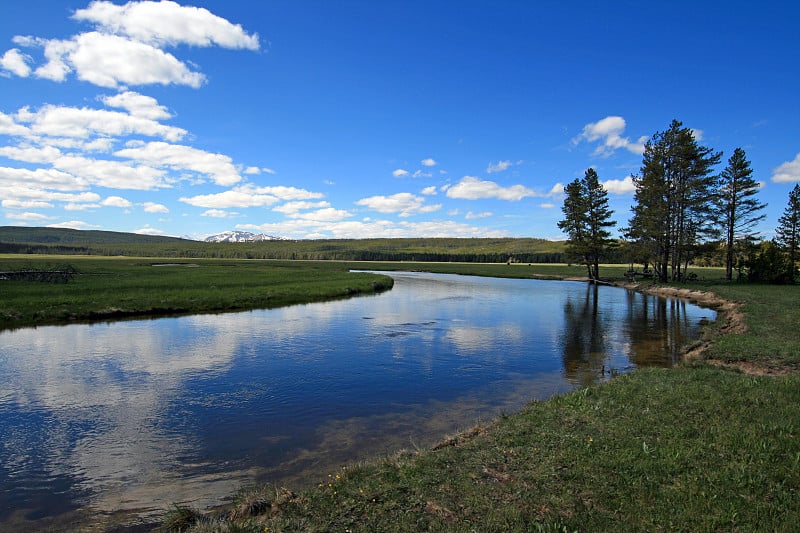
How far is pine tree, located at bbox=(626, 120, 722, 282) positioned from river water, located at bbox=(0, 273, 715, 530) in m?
24.8

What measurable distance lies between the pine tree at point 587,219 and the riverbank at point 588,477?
60.8 m

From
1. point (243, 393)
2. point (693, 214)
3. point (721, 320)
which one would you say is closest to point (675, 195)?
point (693, 214)

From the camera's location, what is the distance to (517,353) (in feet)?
70.3

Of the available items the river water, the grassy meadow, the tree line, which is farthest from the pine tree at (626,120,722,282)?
the grassy meadow

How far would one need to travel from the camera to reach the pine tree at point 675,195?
1967 inches

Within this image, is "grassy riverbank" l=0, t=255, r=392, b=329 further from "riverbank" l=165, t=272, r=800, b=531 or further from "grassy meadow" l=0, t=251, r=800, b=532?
"riverbank" l=165, t=272, r=800, b=531

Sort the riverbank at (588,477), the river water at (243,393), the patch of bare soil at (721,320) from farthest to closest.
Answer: the patch of bare soil at (721,320), the river water at (243,393), the riverbank at (588,477)

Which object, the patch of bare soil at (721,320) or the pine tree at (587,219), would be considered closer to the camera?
the patch of bare soil at (721,320)

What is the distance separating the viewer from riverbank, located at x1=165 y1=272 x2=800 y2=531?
612cm

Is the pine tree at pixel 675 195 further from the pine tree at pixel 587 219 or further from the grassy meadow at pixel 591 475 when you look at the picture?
the grassy meadow at pixel 591 475

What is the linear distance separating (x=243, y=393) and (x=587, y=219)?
64366 millimetres

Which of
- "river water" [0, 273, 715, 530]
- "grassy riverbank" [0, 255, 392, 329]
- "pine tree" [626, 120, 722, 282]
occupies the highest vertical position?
"pine tree" [626, 120, 722, 282]

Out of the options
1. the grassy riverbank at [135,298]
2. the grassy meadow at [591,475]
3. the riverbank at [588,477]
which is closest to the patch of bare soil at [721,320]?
the grassy meadow at [591,475]

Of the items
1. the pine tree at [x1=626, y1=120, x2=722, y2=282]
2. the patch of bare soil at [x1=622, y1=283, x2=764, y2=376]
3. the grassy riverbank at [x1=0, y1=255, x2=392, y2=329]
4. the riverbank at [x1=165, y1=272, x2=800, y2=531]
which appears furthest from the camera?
the pine tree at [x1=626, y1=120, x2=722, y2=282]
